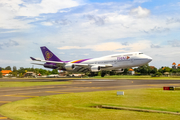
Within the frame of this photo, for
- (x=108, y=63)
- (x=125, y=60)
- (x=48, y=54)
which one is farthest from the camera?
(x=48, y=54)

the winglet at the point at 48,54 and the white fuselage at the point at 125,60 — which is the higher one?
the winglet at the point at 48,54

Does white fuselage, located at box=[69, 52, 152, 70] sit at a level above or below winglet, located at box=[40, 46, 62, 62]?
below

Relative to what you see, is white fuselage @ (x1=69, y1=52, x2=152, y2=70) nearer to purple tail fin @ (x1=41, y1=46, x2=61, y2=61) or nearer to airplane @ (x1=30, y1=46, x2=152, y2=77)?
airplane @ (x1=30, y1=46, x2=152, y2=77)

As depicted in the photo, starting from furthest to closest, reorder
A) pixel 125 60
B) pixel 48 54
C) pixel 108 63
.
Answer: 1. pixel 48 54
2. pixel 108 63
3. pixel 125 60

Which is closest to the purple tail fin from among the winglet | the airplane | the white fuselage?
the winglet

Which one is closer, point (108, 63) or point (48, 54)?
point (108, 63)

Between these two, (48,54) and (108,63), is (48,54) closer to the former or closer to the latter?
(48,54)

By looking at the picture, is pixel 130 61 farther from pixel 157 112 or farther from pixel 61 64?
pixel 157 112

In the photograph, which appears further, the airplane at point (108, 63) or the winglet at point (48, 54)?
the winglet at point (48, 54)

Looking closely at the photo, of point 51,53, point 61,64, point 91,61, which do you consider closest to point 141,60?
point 91,61

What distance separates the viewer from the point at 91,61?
2977 inches

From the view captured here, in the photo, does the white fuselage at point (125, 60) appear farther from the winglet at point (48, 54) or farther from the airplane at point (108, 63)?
the winglet at point (48, 54)

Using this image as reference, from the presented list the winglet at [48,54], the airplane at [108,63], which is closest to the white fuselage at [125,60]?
the airplane at [108,63]

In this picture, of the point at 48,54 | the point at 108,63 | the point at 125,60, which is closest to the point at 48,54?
the point at 48,54
